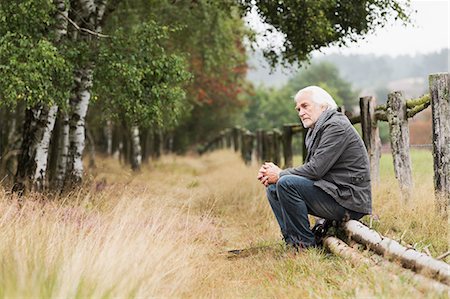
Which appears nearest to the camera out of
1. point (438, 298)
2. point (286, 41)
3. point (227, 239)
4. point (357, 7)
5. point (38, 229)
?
point (438, 298)

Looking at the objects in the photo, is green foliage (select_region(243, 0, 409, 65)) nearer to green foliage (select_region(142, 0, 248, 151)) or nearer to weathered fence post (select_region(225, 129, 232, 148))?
green foliage (select_region(142, 0, 248, 151))

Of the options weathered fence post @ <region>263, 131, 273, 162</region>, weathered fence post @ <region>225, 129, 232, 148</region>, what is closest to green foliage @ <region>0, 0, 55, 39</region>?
weathered fence post @ <region>263, 131, 273, 162</region>

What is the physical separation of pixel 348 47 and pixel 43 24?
5.26 meters

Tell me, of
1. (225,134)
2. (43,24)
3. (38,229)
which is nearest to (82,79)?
(43,24)

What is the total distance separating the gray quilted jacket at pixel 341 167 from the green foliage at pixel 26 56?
380 centimetres

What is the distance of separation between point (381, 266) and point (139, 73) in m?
5.36

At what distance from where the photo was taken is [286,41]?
11.2 metres

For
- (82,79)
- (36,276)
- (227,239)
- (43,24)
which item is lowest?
(227,239)

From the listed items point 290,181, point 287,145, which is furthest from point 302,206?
point 287,145

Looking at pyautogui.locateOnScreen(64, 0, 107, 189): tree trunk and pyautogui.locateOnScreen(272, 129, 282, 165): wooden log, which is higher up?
pyautogui.locateOnScreen(64, 0, 107, 189): tree trunk

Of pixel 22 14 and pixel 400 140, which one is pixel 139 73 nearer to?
pixel 22 14

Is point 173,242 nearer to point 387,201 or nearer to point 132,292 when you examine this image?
point 132,292

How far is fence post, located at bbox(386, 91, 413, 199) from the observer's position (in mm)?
7629

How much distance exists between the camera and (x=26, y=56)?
7.72 m
